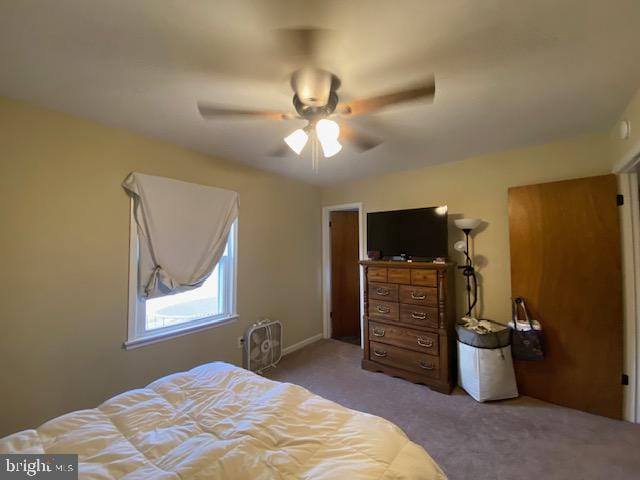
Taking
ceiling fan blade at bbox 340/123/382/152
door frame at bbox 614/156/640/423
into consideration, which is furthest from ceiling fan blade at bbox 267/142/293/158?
door frame at bbox 614/156/640/423

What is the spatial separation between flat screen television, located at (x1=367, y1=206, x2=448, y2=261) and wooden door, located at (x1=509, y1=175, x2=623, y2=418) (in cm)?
68

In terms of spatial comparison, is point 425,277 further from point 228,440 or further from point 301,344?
point 228,440

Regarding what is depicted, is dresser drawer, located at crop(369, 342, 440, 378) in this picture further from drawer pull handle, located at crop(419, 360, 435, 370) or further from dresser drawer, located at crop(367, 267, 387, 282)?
dresser drawer, located at crop(367, 267, 387, 282)

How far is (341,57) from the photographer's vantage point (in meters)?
1.37

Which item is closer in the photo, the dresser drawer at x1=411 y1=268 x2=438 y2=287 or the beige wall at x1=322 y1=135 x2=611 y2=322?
the beige wall at x1=322 y1=135 x2=611 y2=322

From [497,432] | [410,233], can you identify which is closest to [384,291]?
[410,233]

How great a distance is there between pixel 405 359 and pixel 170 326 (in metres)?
2.47

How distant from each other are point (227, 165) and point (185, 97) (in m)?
1.23

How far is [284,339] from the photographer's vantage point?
355 cm

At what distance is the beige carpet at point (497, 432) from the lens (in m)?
1.66

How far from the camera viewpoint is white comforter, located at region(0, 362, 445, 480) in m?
0.91

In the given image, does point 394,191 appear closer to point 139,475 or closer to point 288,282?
point 288,282

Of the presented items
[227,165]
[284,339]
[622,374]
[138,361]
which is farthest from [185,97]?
[622,374]

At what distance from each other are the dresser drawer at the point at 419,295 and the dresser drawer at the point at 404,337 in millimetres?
315
